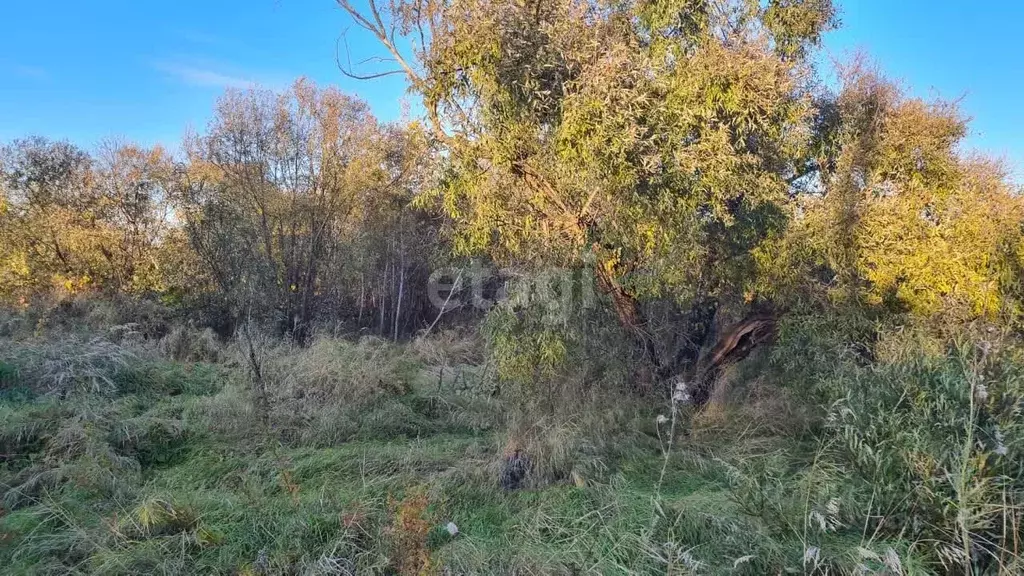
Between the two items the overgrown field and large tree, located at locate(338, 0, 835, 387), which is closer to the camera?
the overgrown field

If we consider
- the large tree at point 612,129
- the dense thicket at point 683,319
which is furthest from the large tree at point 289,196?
the large tree at point 612,129

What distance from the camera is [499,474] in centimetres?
471

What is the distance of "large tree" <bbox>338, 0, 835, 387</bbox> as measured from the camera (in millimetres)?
4535

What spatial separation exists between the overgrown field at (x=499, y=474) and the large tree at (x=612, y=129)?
1373 mm

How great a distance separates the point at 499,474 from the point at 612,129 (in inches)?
113

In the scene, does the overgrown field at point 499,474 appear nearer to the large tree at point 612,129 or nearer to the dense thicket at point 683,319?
the dense thicket at point 683,319

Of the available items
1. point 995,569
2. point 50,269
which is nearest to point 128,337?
point 50,269

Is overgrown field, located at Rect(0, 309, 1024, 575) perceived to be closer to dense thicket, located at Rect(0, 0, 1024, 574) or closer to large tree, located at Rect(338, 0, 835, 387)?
dense thicket, located at Rect(0, 0, 1024, 574)

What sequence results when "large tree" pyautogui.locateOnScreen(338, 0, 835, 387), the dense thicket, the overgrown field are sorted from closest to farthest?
1. the overgrown field
2. the dense thicket
3. "large tree" pyautogui.locateOnScreen(338, 0, 835, 387)

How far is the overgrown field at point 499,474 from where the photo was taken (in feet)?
9.59

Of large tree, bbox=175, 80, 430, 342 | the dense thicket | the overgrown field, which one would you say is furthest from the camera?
large tree, bbox=175, 80, 430, 342

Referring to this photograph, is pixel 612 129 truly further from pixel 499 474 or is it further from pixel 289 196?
pixel 289 196

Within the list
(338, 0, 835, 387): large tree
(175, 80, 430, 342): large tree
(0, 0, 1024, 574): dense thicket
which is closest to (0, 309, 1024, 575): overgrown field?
(0, 0, 1024, 574): dense thicket

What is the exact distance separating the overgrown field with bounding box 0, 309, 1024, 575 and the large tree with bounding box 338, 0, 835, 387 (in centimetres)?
137
